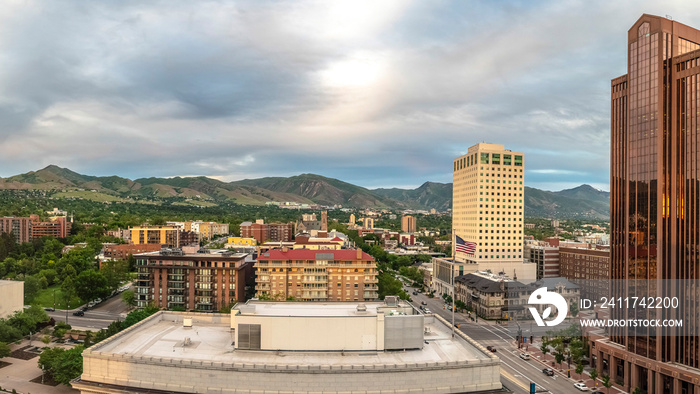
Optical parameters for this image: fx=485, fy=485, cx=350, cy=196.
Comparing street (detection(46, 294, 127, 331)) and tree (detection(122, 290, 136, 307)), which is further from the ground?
tree (detection(122, 290, 136, 307))

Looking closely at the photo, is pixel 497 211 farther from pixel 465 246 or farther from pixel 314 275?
pixel 465 246

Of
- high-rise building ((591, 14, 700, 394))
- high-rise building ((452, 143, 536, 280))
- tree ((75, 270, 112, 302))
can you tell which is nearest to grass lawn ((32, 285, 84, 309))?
tree ((75, 270, 112, 302))

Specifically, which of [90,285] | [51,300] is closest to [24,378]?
[90,285]

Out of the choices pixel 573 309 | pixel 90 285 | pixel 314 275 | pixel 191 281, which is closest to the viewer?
pixel 314 275

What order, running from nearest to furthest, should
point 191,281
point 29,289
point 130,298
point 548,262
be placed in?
point 191,281 → point 130,298 → point 29,289 → point 548,262

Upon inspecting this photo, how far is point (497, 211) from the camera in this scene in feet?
514

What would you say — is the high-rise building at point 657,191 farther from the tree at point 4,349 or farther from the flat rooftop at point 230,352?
the tree at point 4,349

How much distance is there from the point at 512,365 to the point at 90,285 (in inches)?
4141

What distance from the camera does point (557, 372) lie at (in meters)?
81.4

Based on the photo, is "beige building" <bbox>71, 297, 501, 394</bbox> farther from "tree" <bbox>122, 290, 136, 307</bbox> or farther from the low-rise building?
the low-rise building

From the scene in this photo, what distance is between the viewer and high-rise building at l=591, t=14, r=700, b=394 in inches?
2579

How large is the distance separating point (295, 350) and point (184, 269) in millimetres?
75133

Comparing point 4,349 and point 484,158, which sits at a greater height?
point 484,158

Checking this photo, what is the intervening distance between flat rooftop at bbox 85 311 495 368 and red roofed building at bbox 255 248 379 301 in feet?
181
